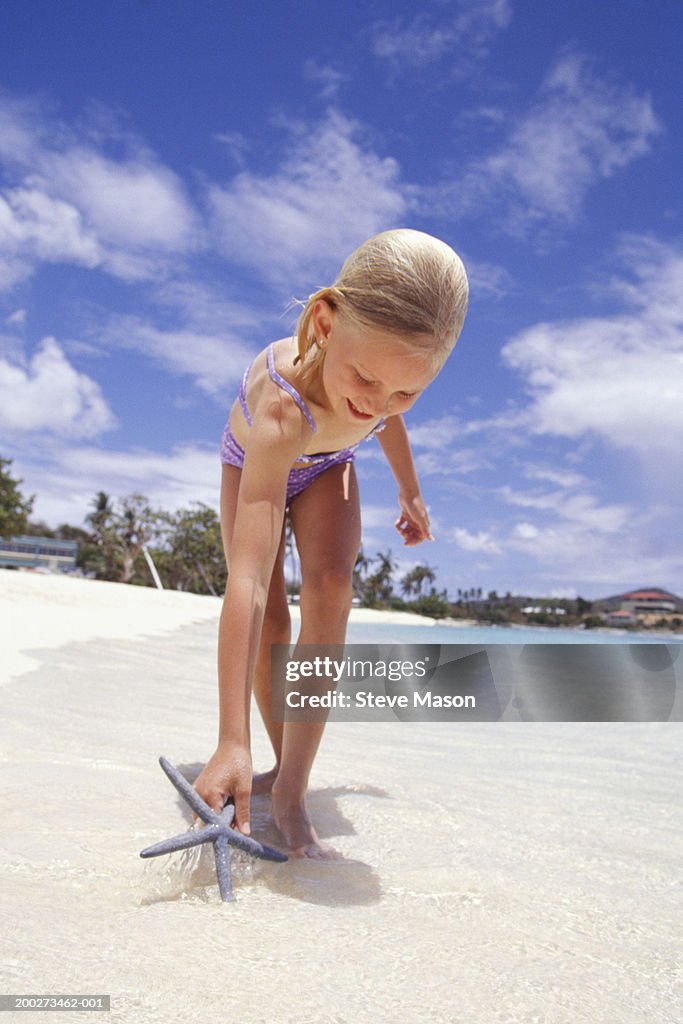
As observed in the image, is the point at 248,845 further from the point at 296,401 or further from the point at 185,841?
the point at 296,401

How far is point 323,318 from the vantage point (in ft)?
5.47

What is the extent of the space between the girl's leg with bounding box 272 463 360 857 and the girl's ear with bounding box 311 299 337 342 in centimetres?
63

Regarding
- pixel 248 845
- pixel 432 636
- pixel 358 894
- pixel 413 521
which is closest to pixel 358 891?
pixel 358 894

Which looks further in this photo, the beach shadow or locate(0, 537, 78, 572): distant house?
A: locate(0, 537, 78, 572): distant house

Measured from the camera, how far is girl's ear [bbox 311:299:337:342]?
1.65 meters

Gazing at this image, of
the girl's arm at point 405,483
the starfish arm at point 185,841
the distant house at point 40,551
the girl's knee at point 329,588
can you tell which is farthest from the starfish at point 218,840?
the distant house at point 40,551

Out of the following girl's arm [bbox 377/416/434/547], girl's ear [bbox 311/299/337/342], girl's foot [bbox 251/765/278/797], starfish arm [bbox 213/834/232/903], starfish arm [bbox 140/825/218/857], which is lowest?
girl's foot [bbox 251/765/278/797]

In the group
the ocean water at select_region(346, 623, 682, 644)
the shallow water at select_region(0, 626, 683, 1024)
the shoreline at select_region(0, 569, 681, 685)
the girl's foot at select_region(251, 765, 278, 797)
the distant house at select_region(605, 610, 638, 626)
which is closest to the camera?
the shallow water at select_region(0, 626, 683, 1024)

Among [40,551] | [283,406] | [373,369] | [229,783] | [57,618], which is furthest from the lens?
[40,551]

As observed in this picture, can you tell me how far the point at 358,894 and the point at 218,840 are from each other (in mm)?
326

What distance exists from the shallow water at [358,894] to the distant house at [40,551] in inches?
3006

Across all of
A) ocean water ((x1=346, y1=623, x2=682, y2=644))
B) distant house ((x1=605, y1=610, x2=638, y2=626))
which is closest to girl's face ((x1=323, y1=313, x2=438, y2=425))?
ocean water ((x1=346, y1=623, x2=682, y2=644))

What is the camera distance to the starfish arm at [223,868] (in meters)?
1.31

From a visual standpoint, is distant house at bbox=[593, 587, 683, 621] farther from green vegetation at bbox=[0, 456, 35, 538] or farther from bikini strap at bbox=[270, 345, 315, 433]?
bikini strap at bbox=[270, 345, 315, 433]
